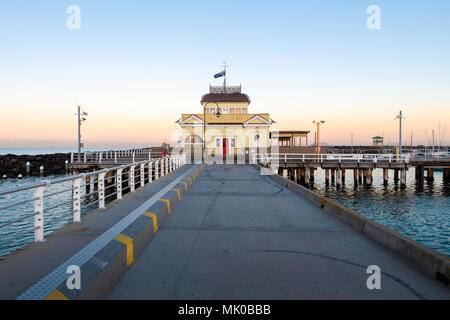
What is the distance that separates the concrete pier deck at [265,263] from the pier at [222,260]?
0.6 inches

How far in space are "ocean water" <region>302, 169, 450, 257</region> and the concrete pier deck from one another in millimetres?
8269

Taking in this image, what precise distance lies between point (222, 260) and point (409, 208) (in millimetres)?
20302

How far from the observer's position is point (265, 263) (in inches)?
180

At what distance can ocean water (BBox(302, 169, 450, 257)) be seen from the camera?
44.4 feet

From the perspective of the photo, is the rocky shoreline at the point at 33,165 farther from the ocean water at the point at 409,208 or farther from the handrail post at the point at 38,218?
the handrail post at the point at 38,218

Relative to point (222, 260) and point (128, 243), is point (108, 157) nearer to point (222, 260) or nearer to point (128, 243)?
point (128, 243)

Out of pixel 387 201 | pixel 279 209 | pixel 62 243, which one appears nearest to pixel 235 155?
pixel 387 201

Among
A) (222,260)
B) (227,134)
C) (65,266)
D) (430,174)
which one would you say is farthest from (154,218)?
(430,174)

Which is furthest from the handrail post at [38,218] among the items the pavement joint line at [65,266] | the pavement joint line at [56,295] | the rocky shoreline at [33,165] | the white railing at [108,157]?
the rocky shoreline at [33,165]

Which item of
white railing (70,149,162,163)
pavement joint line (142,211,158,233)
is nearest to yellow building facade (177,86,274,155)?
white railing (70,149,162,163)

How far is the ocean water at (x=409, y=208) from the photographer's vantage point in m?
13.5
